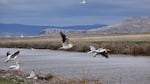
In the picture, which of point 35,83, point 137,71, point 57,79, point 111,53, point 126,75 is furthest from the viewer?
point 111,53

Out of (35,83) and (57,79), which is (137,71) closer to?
(57,79)

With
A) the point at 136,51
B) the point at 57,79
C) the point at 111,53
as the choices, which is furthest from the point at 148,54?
the point at 57,79

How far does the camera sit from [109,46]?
5712cm

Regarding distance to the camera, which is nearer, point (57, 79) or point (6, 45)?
point (57, 79)

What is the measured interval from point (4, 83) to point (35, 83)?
4473 millimetres

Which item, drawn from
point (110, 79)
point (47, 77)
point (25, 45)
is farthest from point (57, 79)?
point (25, 45)

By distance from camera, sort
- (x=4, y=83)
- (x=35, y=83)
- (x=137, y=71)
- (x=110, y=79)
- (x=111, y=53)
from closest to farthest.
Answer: (x=4, y=83) < (x=35, y=83) < (x=110, y=79) < (x=137, y=71) < (x=111, y=53)

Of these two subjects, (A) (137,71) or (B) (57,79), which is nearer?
(B) (57,79)

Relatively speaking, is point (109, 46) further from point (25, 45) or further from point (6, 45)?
point (6, 45)

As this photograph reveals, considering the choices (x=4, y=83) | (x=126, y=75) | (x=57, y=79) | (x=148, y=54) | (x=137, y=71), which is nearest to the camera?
(x=4, y=83)

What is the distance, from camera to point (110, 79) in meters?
30.5

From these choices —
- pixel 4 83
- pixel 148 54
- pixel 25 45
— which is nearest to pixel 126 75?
A: pixel 4 83

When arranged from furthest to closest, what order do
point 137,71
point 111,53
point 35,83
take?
point 111,53, point 137,71, point 35,83

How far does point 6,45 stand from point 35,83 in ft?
212
